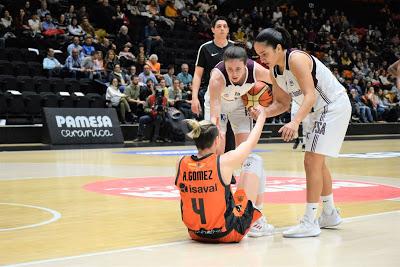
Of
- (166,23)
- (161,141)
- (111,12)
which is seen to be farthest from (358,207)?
(166,23)

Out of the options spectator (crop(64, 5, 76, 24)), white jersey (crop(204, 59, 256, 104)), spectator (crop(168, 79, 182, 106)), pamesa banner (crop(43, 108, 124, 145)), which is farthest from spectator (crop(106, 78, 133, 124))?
white jersey (crop(204, 59, 256, 104))

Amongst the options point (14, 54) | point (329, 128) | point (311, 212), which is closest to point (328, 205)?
point (311, 212)

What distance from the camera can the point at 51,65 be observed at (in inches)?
772

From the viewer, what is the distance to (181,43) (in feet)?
84.4

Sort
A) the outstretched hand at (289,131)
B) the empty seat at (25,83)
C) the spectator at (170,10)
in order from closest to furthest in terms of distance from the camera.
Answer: the outstretched hand at (289,131), the empty seat at (25,83), the spectator at (170,10)

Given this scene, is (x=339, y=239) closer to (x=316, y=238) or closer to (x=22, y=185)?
(x=316, y=238)

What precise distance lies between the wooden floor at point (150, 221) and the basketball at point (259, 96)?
3.42 feet

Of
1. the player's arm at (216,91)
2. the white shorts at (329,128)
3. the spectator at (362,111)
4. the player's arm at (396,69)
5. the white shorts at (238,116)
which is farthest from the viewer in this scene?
the spectator at (362,111)

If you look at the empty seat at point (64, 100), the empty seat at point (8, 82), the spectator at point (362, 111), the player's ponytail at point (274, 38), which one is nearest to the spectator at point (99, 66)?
the empty seat at point (64, 100)

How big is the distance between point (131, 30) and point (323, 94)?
Answer: 18997 millimetres

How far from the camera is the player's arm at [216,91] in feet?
23.5

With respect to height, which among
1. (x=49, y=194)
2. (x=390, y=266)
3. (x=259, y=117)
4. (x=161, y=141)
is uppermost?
(x=259, y=117)

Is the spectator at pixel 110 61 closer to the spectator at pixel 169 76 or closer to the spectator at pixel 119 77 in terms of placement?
the spectator at pixel 119 77

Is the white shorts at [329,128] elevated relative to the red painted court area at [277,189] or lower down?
elevated
